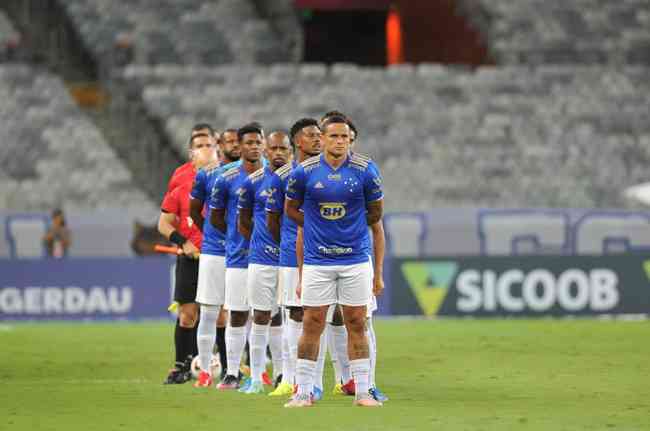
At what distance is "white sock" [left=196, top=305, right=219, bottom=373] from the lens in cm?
1427

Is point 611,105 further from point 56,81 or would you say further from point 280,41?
point 56,81

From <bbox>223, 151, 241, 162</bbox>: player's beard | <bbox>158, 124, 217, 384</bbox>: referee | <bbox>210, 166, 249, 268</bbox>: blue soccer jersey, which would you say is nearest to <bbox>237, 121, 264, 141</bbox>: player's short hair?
<bbox>210, 166, 249, 268</bbox>: blue soccer jersey

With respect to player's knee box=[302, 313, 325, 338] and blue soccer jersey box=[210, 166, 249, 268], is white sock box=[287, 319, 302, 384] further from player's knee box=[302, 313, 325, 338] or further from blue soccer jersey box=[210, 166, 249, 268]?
player's knee box=[302, 313, 325, 338]

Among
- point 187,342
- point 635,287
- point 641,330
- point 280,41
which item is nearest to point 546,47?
point 280,41

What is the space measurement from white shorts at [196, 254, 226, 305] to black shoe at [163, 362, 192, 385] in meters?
0.83

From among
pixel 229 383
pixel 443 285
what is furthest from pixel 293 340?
pixel 443 285

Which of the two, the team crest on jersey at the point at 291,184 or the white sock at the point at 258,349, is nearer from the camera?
the team crest on jersey at the point at 291,184

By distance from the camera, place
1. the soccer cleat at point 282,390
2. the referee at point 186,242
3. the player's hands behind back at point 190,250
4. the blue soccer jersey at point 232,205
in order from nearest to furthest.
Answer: the soccer cleat at point 282,390 → the blue soccer jersey at point 232,205 → the referee at point 186,242 → the player's hands behind back at point 190,250

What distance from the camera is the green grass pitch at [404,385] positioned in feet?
36.9

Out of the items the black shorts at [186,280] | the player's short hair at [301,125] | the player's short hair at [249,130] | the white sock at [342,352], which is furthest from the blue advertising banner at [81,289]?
the player's short hair at [301,125]

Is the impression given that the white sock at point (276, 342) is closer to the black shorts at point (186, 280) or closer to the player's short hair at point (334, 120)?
the black shorts at point (186, 280)

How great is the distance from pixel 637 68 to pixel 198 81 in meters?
9.63

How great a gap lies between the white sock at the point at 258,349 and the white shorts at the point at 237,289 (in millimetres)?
282

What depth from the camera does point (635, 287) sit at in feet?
81.8
